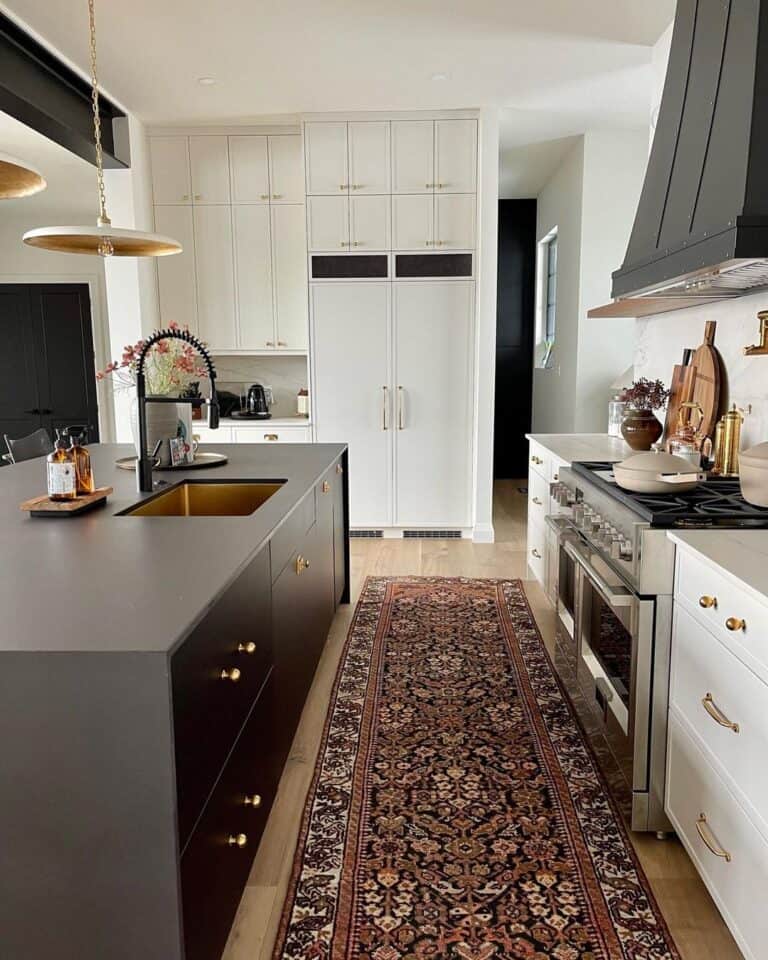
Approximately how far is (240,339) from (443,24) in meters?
2.53

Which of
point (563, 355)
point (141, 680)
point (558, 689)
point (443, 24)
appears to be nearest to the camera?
point (141, 680)

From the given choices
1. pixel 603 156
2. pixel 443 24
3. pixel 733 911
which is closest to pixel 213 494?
pixel 733 911

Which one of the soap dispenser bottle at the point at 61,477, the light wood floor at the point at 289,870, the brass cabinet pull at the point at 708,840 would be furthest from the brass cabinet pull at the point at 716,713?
the soap dispenser bottle at the point at 61,477

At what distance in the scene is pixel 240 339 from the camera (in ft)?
17.7

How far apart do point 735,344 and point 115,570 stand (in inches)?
96.8

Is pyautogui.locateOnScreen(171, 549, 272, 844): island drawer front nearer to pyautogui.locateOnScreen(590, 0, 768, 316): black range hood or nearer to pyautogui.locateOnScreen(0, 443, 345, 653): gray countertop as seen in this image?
pyautogui.locateOnScreen(0, 443, 345, 653): gray countertop

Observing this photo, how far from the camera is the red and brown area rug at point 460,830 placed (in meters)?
1.63

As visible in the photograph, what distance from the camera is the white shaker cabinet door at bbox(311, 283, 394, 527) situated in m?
5.08

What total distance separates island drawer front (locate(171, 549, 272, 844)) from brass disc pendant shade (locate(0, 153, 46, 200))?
95 cm

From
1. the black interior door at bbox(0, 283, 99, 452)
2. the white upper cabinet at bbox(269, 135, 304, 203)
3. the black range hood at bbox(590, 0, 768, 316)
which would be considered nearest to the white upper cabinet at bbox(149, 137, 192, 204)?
the white upper cabinet at bbox(269, 135, 304, 203)

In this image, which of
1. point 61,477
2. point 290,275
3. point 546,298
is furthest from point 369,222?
point 61,477

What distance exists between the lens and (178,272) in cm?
530

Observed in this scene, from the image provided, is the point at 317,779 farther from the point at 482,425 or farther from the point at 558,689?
the point at 482,425

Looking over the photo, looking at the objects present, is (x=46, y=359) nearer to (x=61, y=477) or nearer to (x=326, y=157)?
(x=326, y=157)
